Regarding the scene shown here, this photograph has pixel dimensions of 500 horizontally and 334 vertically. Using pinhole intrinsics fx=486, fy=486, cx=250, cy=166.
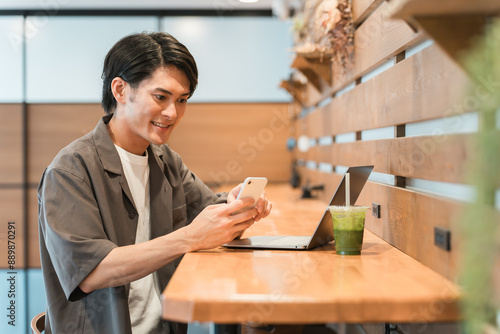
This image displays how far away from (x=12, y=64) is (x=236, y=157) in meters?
2.18

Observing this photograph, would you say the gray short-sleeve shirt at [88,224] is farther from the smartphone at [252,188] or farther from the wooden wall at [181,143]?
the wooden wall at [181,143]

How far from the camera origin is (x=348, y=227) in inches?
48.3

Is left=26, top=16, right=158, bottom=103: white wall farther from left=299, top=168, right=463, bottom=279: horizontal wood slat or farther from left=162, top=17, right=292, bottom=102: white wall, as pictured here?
left=299, top=168, right=463, bottom=279: horizontal wood slat

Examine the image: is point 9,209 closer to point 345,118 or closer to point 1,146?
point 1,146

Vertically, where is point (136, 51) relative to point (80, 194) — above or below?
above

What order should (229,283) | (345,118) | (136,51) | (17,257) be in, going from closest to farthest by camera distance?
(229,283) < (136,51) < (345,118) < (17,257)

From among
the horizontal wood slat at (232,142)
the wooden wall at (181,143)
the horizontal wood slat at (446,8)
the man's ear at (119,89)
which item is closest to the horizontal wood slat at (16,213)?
the wooden wall at (181,143)

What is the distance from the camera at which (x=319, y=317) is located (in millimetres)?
836

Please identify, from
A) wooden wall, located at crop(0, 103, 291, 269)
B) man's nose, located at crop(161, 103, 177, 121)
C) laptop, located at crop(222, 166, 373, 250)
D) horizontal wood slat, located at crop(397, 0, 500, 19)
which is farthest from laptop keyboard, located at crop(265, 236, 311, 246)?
wooden wall, located at crop(0, 103, 291, 269)

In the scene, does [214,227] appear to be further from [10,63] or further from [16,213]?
[10,63]

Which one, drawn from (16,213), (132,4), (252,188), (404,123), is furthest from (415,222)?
(16,213)

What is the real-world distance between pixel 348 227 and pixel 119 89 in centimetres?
85

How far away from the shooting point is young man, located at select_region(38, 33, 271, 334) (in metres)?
1.23

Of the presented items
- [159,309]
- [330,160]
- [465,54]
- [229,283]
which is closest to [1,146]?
[330,160]
